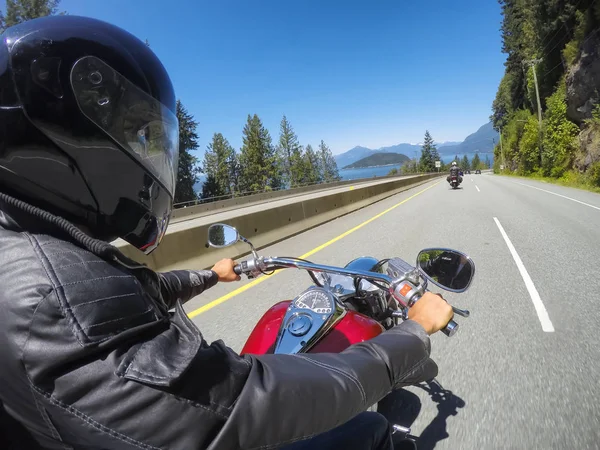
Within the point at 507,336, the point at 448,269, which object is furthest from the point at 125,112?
the point at 507,336

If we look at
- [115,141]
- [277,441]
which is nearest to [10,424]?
[277,441]

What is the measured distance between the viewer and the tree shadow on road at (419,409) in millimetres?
2171

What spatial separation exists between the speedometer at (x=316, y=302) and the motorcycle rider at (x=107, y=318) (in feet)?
1.38

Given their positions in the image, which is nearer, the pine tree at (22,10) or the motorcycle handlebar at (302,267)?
the motorcycle handlebar at (302,267)

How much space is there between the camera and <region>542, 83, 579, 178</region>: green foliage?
102ft

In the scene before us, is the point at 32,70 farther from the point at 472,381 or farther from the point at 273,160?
the point at 273,160

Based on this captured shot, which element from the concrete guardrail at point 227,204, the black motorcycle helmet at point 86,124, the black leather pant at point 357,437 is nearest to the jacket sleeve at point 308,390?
the black leather pant at point 357,437

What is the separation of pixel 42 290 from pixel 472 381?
2.88 metres

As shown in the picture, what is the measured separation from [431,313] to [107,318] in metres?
1.05

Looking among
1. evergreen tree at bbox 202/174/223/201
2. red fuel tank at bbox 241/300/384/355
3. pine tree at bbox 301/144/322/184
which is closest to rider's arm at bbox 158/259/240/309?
red fuel tank at bbox 241/300/384/355

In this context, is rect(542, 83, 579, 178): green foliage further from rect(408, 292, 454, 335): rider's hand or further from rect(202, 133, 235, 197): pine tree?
rect(202, 133, 235, 197): pine tree

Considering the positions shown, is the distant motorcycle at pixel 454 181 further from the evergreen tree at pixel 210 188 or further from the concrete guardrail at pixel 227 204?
the evergreen tree at pixel 210 188

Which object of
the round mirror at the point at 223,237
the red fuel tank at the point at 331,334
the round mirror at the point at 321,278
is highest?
the round mirror at the point at 223,237

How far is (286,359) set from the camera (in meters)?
0.97
